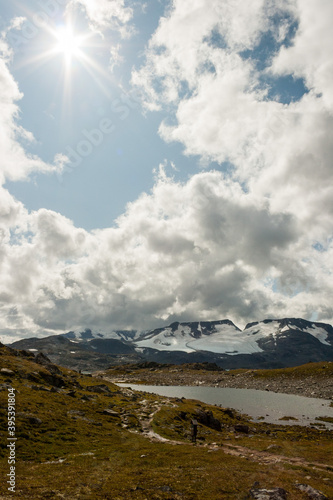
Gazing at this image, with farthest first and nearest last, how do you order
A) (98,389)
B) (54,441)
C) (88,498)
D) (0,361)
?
1. (98,389)
2. (0,361)
3. (54,441)
4. (88,498)

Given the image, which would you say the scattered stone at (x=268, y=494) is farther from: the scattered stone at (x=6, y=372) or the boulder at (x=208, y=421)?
the scattered stone at (x=6, y=372)

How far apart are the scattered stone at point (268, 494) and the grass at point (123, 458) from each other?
0.75 metres

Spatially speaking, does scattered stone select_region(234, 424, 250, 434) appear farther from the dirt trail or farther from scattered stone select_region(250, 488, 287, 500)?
scattered stone select_region(250, 488, 287, 500)

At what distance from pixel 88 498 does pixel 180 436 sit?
29.6m

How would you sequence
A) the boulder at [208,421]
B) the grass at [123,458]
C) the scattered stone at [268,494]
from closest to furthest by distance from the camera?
the scattered stone at [268,494] < the grass at [123,458] < the boulder at [208,421]

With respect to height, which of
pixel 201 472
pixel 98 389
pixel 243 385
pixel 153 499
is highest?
pixel 153 499

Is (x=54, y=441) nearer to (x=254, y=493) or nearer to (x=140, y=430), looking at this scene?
(x=140, y=430)

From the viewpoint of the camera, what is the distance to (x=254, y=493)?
1728 centimetres

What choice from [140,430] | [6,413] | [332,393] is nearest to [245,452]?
[140,430]

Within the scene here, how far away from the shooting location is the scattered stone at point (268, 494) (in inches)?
654

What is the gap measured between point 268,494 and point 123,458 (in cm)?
1508

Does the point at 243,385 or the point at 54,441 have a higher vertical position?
the point at 54,441

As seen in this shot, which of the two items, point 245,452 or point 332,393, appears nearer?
point 245,452

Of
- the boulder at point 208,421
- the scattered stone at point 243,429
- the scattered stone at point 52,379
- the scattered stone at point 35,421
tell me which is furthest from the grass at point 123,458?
the scattered stone at point 52,379
